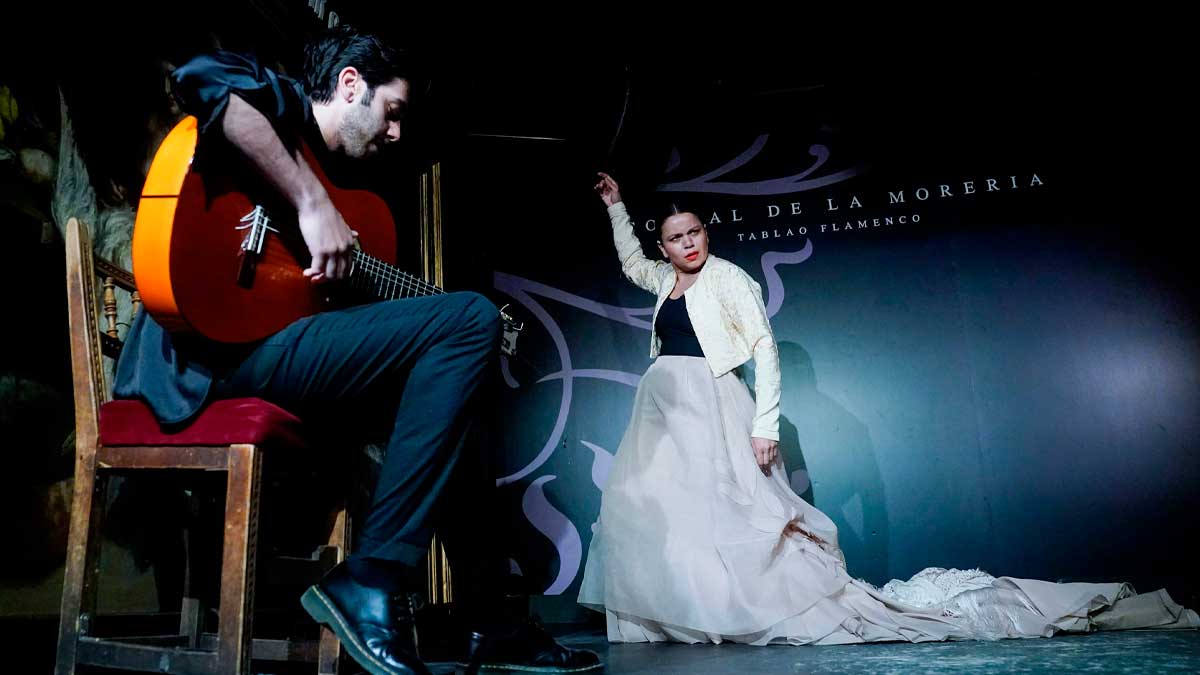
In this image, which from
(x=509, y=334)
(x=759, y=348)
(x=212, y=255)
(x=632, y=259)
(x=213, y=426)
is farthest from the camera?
(x=632, y=259)

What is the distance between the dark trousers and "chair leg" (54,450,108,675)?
300 mm

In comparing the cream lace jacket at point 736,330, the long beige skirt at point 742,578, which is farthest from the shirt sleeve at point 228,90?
the cream lace jacket at point 736,330

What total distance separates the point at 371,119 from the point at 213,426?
685 millimetres

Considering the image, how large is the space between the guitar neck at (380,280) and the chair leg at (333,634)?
0.45m

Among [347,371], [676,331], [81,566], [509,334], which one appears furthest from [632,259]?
[81,566]

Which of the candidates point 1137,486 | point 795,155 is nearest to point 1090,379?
point 1137,486

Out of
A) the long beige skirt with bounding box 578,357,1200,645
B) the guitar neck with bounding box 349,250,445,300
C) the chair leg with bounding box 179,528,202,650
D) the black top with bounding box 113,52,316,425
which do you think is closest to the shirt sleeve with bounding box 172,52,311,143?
the black top with bounding box 113,52,316,425

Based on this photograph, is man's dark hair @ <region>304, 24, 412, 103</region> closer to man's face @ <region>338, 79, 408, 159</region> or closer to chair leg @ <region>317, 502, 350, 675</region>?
man's face @ <region>338, 79, 408, 159</region>

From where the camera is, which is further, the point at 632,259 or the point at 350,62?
the point at 632,259

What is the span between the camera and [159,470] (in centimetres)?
138

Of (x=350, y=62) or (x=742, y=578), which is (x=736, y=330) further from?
(x=350, y=62)

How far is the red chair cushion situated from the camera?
1302mm

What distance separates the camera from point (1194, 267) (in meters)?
3.30

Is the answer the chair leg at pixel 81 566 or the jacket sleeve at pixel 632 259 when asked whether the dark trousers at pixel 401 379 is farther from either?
the jacket sleeve at pixel 632 259
